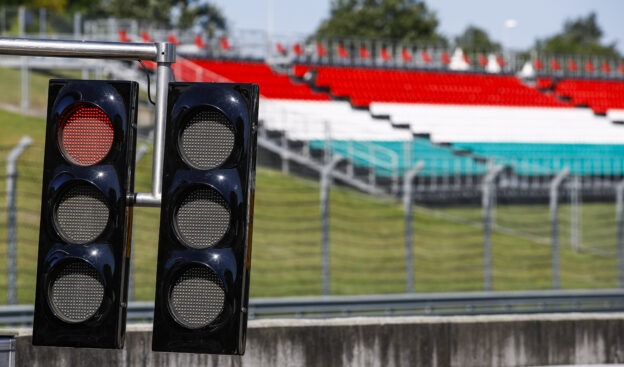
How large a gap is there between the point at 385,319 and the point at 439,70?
3220 centimetres

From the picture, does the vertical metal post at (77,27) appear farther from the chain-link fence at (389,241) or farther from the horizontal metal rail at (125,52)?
the horizontal metal rail at (125,52)

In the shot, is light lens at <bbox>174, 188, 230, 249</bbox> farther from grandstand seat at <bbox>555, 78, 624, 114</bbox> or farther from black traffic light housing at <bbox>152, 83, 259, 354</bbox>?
grandstand seat at <bbox>555, 78, 624, 114</bbox>

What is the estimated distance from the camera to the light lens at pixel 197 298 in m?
4.34

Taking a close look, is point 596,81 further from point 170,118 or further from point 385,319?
point 170,118

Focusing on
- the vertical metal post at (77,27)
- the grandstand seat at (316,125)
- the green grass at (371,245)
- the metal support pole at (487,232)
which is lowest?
the green grass at (371,245)

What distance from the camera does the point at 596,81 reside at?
4353 cm

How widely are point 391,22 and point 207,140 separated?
3441 inches

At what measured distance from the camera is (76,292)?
446cm

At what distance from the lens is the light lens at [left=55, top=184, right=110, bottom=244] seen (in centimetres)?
446

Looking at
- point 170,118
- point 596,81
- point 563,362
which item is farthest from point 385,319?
point 596,81

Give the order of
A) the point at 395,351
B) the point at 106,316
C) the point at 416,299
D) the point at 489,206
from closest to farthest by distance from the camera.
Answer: the point at 106,316, the point at 395,351, the point at 416,299, the point at 489,206

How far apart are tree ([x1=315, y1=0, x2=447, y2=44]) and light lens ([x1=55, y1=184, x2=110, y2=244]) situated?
8344 cm

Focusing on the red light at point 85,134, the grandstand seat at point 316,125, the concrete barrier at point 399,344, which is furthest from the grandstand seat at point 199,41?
the red light at point 85,134

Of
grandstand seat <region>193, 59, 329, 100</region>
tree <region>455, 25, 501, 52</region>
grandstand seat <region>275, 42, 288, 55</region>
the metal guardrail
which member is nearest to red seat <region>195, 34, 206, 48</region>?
grandstand seat <region>193, 59, 329, 100</region>
